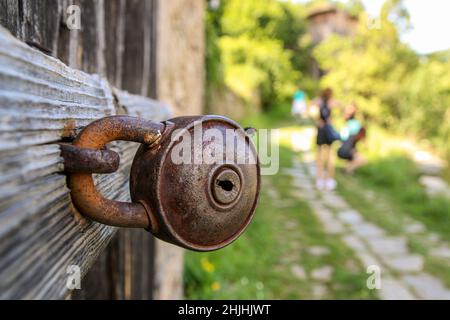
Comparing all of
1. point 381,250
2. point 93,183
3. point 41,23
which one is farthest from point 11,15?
point 381,250

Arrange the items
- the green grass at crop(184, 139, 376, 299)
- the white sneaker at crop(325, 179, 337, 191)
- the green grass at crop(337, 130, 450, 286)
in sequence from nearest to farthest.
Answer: the green grass at crop(184, 139, 376, 299) → the green grass at crop(337, 130, 450, 286) → the white sneaker at crop(325, 179, 337, 191)

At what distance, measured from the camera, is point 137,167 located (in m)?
0.65

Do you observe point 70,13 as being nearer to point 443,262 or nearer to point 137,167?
point 137,167

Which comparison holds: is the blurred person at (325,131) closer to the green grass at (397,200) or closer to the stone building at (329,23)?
the green grass at (397,200)

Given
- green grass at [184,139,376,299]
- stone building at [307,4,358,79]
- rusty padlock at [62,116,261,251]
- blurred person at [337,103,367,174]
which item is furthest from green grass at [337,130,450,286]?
stone building at [307,4,358,79]

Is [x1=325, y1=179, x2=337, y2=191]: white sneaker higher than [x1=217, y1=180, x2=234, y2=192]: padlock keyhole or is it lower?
lower

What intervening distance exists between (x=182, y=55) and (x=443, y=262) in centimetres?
369

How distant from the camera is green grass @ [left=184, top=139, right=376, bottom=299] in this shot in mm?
3756

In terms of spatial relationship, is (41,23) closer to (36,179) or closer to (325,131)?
(36,179)

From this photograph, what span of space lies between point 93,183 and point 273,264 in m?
4.35

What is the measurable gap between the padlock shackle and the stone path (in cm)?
374

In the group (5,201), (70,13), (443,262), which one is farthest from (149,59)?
(443,262)

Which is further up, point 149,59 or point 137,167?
point 149,59

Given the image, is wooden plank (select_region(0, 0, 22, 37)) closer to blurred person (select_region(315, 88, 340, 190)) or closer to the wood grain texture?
the wood grain texture
